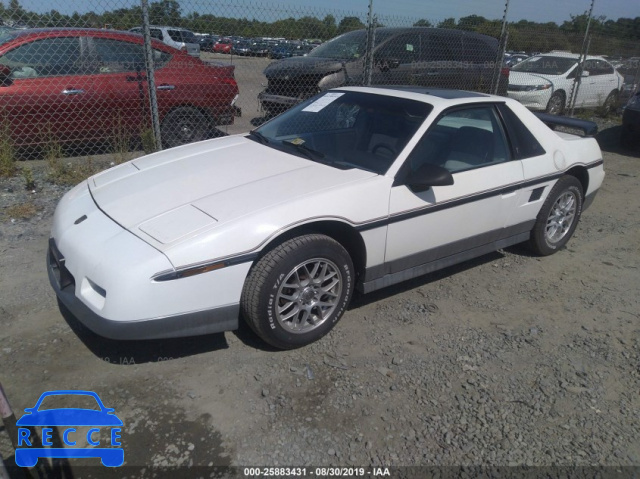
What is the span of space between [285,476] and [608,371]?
84.0 inches

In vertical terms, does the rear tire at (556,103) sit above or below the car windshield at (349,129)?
below

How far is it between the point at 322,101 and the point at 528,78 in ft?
29.4

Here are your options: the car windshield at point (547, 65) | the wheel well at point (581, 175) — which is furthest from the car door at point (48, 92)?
the car windshield at point (547, 65)

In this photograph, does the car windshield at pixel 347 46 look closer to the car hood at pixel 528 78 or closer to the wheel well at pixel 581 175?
the car hood at pixel 528 78

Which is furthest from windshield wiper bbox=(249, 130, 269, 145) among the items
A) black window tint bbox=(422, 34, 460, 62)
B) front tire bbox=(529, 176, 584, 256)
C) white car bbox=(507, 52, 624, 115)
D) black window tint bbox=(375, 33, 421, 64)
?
white car bbox=(507, 52, 624, 115)

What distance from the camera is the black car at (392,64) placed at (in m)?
8.02

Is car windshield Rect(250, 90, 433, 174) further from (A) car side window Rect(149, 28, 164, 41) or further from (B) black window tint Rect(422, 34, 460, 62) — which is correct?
(A) car side window Rect(149, 28, 164, 41)

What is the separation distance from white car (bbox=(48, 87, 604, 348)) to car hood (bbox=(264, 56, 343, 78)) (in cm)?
407

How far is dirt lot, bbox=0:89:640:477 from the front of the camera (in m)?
2.40

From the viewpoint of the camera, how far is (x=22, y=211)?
496cm

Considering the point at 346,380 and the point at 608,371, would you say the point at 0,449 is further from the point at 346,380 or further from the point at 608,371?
the point at 608,371

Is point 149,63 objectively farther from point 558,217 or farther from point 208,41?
point 208,41

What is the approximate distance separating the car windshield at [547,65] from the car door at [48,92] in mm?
10018

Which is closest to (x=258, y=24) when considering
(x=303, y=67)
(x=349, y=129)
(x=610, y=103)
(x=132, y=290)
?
(x=303, y=67)
